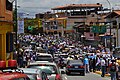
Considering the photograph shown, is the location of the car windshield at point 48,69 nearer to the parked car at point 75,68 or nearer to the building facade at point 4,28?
the building facade at point 4,28

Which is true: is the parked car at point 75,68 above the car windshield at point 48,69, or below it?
below

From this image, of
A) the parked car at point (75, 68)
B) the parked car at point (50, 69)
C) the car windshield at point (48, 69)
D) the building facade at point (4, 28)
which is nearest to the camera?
the parked car at point (50, 69)

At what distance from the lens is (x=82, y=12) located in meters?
143

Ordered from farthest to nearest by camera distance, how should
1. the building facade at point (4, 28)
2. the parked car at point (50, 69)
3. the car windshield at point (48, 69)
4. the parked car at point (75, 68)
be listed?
the parked car at point (75, 68)
the building facade at point (4, 28)
the car windshield at point (48, 69)
the parked car at point (50, 69)

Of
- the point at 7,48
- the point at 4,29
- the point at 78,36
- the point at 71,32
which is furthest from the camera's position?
the point at 71,32

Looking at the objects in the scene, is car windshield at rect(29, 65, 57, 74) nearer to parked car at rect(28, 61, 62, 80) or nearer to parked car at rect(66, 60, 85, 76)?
parked car at rect(28, 61, 62, 80)

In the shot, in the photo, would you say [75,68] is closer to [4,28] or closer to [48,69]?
[4,28]

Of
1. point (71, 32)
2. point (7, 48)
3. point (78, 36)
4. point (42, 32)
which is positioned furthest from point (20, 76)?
point (42, 32)

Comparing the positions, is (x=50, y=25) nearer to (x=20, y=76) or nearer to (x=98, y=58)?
(x=98, y=58)

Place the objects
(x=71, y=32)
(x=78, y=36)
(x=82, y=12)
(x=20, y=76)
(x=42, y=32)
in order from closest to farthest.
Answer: (x=20, y=76)
(x=78, y=36)
(x=71, y=32)
(x=82, y=12)
(x=42, y=32)

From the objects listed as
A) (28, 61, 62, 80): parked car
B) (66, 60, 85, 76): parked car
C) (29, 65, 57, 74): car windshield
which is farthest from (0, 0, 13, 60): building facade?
(29, 65, 57, 74): car windshield

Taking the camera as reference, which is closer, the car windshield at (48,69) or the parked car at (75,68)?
the car windshield at (48,69)

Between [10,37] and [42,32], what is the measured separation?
401 feet

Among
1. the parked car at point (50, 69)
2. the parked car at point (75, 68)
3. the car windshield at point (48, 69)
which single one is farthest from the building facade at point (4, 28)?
the car windshield at point (48, 69)
